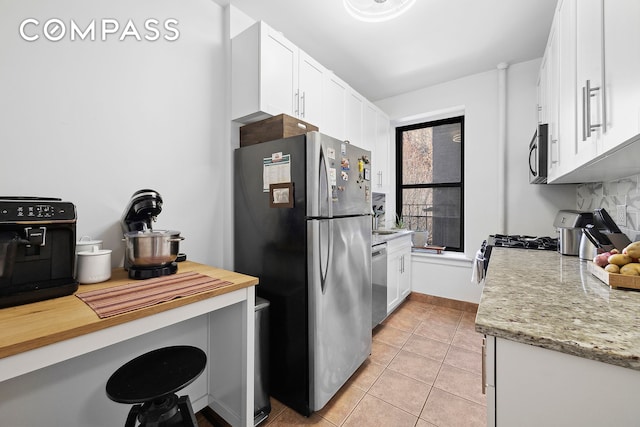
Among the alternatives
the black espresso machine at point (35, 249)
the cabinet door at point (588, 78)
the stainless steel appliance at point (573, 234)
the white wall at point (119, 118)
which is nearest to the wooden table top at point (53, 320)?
the black espresso machine at point (35, 249)

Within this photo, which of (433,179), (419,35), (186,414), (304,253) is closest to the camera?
(186,414)

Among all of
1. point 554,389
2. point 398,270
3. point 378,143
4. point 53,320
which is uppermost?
point 378,143

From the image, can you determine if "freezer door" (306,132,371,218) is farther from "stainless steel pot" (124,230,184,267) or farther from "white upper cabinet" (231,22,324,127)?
"stainless steel pot" (124,230,184,267)

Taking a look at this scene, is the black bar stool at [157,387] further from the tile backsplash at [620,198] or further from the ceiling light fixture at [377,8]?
the tile backsplash at [620,198]

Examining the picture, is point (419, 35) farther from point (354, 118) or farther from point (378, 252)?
point (378, 252)

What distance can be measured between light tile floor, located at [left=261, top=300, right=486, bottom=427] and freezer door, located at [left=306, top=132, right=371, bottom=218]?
121cm

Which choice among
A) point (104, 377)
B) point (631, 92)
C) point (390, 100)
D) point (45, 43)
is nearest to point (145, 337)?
point (104, 377)

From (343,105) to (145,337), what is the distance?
245 cm

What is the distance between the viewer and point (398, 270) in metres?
3.12

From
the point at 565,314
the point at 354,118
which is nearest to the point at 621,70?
the point at 565,314

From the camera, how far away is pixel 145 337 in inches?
59.4

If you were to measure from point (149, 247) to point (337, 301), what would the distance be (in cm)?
112

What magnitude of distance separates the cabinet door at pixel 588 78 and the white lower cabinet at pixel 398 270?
1870 mm

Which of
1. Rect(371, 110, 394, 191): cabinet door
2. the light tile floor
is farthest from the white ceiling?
the light tile floor
